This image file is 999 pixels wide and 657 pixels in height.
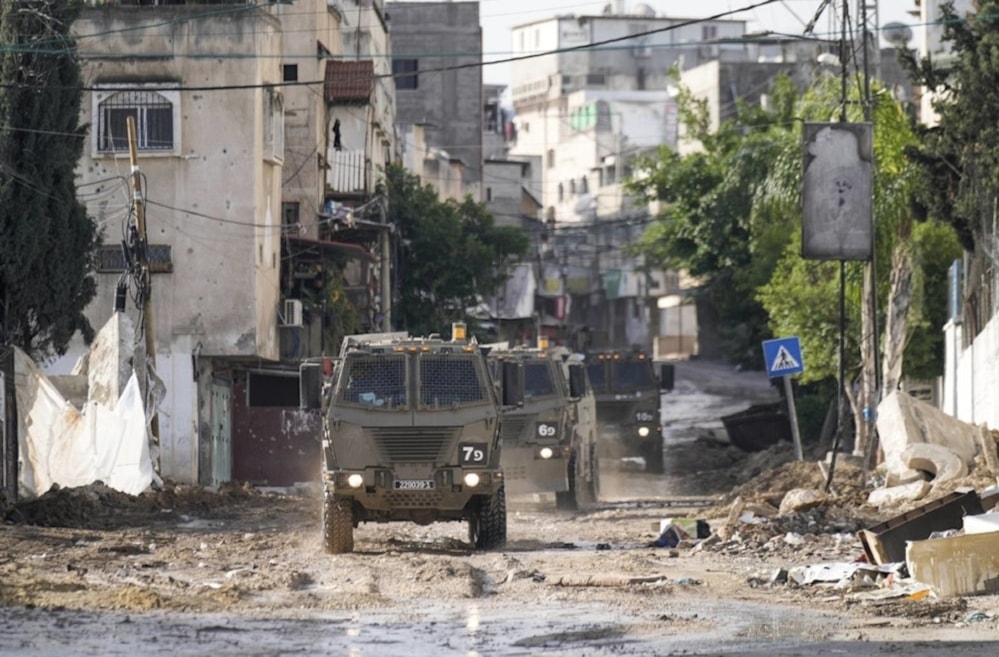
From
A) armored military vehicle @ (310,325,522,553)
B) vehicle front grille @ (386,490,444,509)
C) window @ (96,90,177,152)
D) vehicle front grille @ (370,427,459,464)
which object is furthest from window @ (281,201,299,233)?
vehicle front grille @ (386,490,444,509)

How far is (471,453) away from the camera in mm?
20984

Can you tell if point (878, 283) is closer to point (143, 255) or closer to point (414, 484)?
point (143, 255)

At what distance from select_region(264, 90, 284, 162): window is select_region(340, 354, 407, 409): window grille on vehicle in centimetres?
1956

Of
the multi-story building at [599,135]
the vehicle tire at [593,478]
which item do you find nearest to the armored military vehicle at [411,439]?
the vehicle tire at [593,478]

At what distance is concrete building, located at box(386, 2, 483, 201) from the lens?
256 feet

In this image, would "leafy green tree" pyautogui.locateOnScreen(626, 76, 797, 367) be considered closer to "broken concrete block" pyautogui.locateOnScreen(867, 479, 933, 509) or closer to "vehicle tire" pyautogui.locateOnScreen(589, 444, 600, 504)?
"vehicle tire" pyautogui.locateOnScreen(589, 444, 600, 504)

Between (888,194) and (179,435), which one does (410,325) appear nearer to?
(179,435)

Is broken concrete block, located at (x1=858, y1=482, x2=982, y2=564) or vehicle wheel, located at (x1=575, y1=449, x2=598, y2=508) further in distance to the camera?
vehicle wheel, located at (x1=575, y1=449, x2=598, y2=508)

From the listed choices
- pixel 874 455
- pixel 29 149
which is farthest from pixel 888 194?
pixel 29 149

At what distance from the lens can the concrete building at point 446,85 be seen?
78062 mm

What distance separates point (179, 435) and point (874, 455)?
13376mm

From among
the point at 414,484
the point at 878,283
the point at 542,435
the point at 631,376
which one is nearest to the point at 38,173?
the point at 542,435

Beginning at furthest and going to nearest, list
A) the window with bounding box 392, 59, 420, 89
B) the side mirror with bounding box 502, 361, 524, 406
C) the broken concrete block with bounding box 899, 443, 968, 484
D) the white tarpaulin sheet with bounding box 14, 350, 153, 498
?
the window with bounding box 392, 59, 420, 89 < the white tarpaulin sheet with bounding box 14, 350, 153, 498 < the broken concrete block with bounding box 899, 443, 968, 484 < the side mirror with bounding box 502, 361, 524, 406

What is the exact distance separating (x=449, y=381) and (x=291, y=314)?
2110 cm
